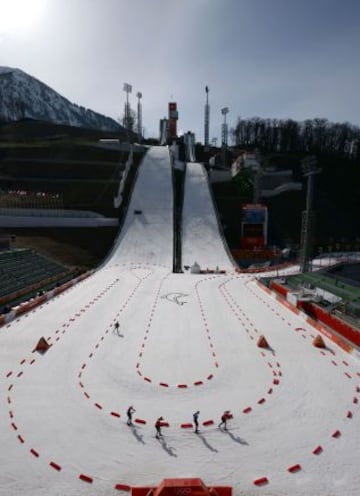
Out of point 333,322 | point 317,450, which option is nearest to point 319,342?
point 333,322

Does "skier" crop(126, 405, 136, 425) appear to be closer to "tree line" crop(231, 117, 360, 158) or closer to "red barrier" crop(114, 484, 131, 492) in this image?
"red barrier" crop(114, 484, 131, 492)

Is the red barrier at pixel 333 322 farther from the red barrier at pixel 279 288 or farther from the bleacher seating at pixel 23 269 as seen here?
the bleacher seating at pixel 23 269

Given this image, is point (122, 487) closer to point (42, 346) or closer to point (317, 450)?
point (317, 450)

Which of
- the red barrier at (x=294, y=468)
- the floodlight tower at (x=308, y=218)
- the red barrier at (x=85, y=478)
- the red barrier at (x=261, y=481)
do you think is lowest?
the red barrier at (x=85, y=478)

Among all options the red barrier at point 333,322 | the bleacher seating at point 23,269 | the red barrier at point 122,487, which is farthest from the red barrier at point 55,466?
the bleacher seating at point 23,269

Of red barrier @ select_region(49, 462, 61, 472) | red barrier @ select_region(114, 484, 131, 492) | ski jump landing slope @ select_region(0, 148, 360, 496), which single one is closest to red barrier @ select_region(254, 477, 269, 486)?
ski jump landing slope @ select_region(0, 148, 360, 496)

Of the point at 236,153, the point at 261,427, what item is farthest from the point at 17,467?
the point at 236,153

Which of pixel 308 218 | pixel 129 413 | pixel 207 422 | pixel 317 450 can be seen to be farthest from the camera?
pixel 308 218
